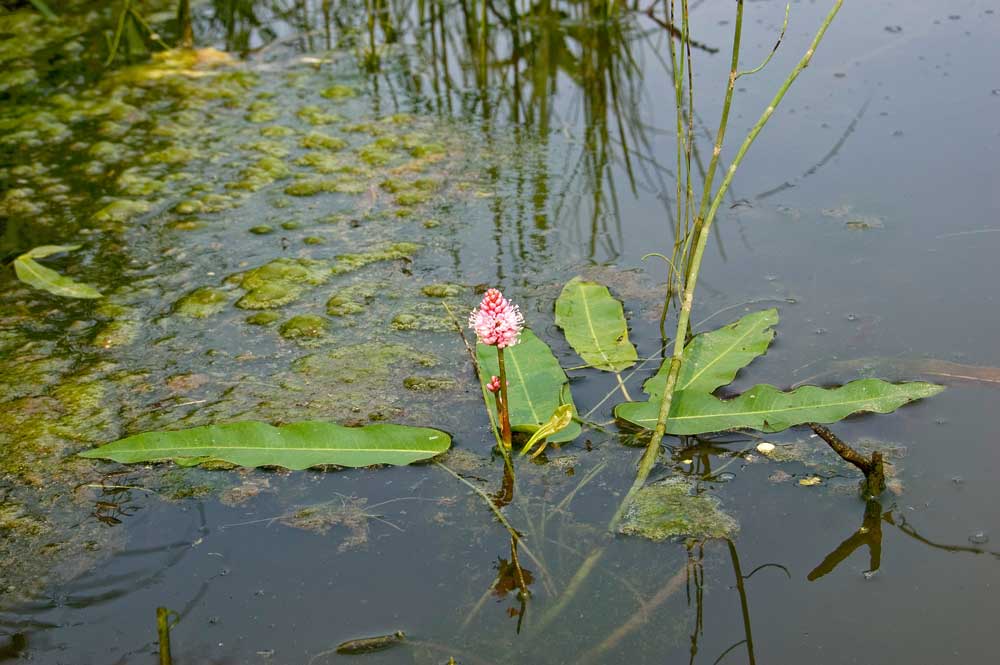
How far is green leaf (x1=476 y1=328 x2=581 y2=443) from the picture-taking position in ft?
6.18

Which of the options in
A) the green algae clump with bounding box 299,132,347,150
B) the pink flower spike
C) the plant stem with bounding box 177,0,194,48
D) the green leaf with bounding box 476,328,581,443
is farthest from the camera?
the plant stem with bounding box 177,0,194,48

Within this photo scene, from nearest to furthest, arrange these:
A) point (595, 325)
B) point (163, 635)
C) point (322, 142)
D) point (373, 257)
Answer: point (163, 635), point (595, 325), point (373, 257), point (322, 142)

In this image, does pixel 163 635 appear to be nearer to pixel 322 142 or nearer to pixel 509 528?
pixel 509 528

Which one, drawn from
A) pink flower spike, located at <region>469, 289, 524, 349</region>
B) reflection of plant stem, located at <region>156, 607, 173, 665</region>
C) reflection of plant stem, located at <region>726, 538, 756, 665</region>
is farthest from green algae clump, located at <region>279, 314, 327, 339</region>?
reflection of plant stem, located at <region>726, 538, 756, 665</region>

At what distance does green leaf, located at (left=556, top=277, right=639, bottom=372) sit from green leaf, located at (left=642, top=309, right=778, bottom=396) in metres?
0.10

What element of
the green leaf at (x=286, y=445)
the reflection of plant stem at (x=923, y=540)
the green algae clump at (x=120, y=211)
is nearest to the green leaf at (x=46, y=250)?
the green algae clump at (x=120, y=211)

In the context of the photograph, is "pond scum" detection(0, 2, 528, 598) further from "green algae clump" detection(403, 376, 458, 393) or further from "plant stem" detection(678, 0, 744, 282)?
"plant stem" detection(678, 0, 744, 282)

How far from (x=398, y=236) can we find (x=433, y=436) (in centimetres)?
89

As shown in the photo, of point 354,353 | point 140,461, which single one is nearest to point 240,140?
point 354,353

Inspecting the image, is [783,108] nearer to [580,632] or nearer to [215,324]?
[215,324]

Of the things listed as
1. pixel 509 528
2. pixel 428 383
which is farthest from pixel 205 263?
pixel 509 528

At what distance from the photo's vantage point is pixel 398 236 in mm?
2615

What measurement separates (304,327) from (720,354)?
0.91m

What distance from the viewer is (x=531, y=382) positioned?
197 centimetres
